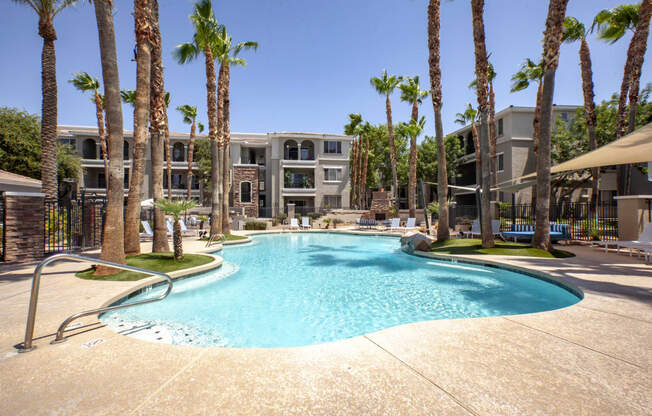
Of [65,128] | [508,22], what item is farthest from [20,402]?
[65,128]

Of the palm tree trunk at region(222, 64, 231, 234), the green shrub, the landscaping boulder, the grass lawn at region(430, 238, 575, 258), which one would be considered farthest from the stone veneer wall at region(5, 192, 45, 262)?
the green shrub

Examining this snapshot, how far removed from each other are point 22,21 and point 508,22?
21.2m

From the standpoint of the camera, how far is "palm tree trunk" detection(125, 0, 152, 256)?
8.50 metres

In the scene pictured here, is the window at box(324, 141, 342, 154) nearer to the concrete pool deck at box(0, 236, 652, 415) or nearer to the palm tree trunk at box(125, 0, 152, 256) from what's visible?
the palm tree trunk at box(125, 0, 152, 256)

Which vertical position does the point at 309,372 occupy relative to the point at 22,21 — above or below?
below

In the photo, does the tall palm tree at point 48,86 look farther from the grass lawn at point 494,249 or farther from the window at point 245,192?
the window at point 245,192

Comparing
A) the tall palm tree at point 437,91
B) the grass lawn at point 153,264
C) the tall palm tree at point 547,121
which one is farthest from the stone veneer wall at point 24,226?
the tall palm tree at point 547,121

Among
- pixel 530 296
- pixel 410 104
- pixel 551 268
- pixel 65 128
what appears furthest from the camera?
pixel 65 128

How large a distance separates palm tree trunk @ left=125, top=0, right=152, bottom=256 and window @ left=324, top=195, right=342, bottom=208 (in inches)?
1068

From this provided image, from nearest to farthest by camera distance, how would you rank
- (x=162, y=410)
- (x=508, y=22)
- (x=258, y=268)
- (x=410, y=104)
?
(x=162, y=410) < (x=258, y=268) < (x=508, y=22) < (x=410, y=104)

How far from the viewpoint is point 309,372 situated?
8.54 ft

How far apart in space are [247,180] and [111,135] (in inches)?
1054

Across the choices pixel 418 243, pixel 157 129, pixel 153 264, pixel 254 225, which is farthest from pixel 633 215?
pixel 254 225

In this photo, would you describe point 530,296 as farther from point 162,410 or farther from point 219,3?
point 219,3
